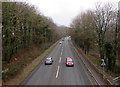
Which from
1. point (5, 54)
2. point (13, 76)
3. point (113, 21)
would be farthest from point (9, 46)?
point (113, 21)

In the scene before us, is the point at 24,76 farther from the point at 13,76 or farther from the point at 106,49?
the point at 106,49

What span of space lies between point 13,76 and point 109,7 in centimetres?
2289

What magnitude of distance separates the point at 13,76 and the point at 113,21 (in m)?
22.1

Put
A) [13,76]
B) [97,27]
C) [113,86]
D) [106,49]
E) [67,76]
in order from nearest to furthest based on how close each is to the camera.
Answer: [113,86], [13,76], [67,76], [106,49], [97,27]

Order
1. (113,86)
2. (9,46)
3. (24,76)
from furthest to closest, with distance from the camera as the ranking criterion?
1. (9,46)
2. (24,76)
3. (113,86)

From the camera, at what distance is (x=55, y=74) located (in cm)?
2295

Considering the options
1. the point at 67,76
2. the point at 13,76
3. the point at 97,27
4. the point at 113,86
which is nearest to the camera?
the point at 113,86

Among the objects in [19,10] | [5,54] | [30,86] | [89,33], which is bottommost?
[30,86]

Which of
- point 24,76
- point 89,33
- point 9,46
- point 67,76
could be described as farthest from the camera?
point 89,33

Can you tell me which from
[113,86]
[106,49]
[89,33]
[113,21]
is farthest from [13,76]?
[89,33]

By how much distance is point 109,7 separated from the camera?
3159cm

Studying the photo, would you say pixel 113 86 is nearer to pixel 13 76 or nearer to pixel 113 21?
pixel 13 76

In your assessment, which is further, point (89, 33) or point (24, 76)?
point (89, 33)

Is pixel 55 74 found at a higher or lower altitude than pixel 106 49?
lower
